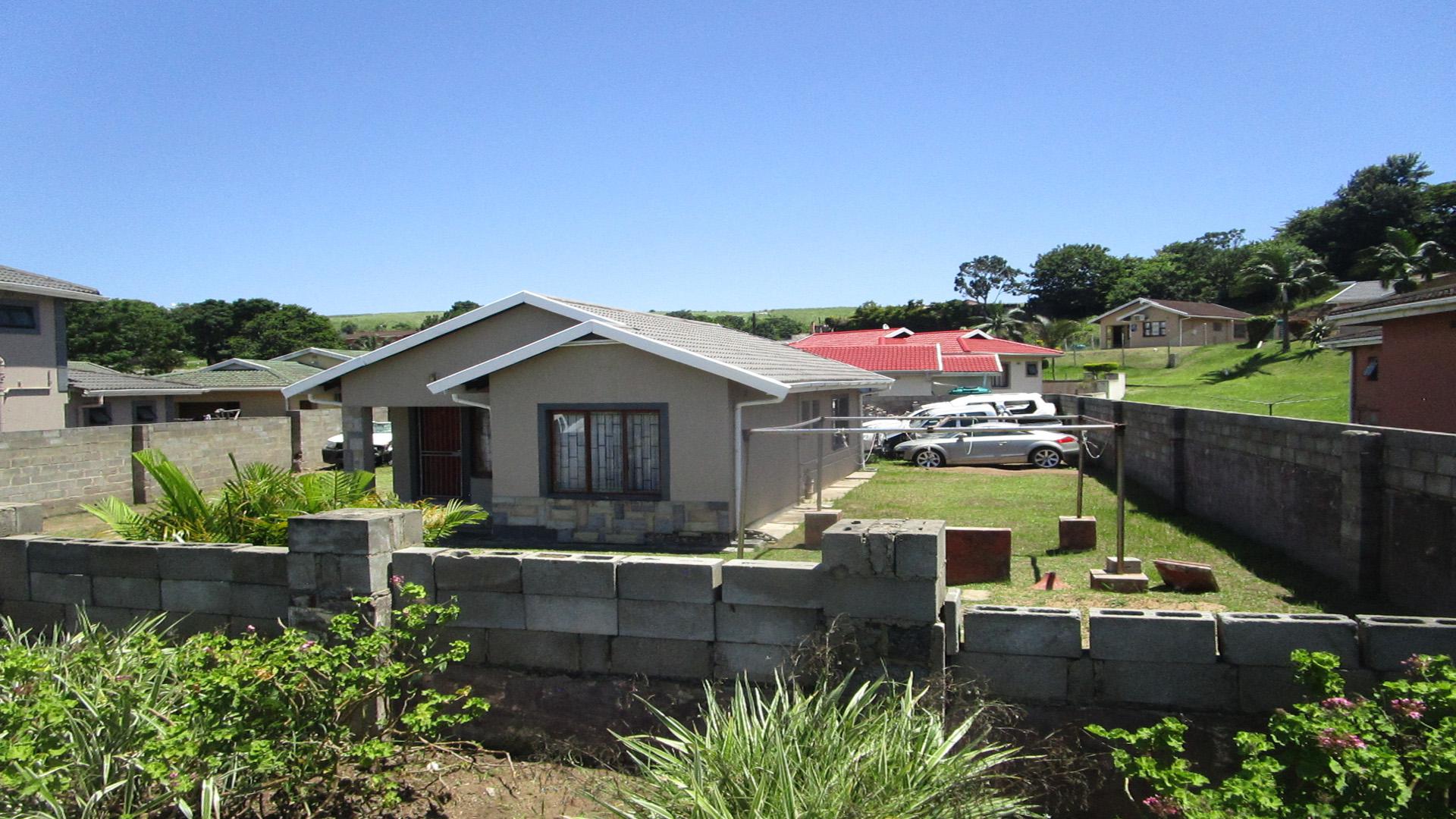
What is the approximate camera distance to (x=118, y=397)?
30391mm

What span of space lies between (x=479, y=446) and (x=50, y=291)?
16229mm

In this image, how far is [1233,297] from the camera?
67.6 meters

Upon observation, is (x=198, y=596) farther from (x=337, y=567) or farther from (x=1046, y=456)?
(x=1046, y=456)

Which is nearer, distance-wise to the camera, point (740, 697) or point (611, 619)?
point (740, 697)

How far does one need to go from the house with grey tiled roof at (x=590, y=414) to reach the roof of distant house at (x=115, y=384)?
700 inches

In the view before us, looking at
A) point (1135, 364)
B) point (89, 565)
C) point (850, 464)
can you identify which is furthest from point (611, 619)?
point (1135, 364)

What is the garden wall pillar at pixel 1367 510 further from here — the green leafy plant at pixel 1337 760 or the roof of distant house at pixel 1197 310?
the roof of distant house at pixel 1197 310

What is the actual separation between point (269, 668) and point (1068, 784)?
4303 mm

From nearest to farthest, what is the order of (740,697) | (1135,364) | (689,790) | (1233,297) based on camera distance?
1. (689,790)
2. (740,697)
3. (1135,364)
4. (1233,297)

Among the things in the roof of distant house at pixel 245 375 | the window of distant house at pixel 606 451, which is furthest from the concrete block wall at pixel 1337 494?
the roof of distant house at pixel 245 375

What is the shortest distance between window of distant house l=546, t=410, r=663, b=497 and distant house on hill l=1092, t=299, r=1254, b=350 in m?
49.5

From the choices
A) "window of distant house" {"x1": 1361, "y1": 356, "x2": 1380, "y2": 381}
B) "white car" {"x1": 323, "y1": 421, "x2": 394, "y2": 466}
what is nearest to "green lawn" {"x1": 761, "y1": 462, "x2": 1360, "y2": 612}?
"window of distant house" {"x1": 1361, "y1": 356, "x2": 1380, "y2": 381}

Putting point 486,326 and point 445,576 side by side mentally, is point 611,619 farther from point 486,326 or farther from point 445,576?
point 486,326

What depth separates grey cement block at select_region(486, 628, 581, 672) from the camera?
602 cm
